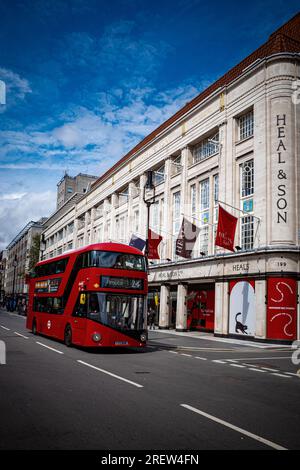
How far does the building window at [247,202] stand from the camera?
2664 cm

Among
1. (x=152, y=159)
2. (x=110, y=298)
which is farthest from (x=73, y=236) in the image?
(x=110, y=298)

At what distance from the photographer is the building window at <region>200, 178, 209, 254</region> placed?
31.4 meters

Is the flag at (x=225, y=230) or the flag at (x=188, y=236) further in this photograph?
the flag at (x=188, y=236)

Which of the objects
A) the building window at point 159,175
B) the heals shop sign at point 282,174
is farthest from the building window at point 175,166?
the heals shop sign at point 282,174

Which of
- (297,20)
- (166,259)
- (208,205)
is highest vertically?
(297,20)

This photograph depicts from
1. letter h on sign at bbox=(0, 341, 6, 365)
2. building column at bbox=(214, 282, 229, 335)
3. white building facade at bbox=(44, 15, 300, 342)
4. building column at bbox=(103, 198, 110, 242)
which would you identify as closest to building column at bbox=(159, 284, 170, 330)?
white building facade at bbox=(44, 15, 300, 342)

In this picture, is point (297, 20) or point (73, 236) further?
point (73, 236)

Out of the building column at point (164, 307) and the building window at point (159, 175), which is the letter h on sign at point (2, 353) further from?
the building window at point (159, 175)

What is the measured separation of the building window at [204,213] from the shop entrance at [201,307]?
10.0ft

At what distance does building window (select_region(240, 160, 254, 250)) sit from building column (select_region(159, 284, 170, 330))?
1079 cm

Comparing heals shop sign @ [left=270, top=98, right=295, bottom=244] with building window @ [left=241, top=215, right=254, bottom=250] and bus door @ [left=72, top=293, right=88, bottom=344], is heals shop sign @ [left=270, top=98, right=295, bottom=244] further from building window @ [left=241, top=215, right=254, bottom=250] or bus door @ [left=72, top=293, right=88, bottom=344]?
bus door @ [left=72, top=293, right=88, bottom=344]

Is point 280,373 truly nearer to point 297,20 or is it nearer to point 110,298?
point 110,298

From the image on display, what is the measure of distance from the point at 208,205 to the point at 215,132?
5473mm

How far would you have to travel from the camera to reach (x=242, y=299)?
86.1ft
